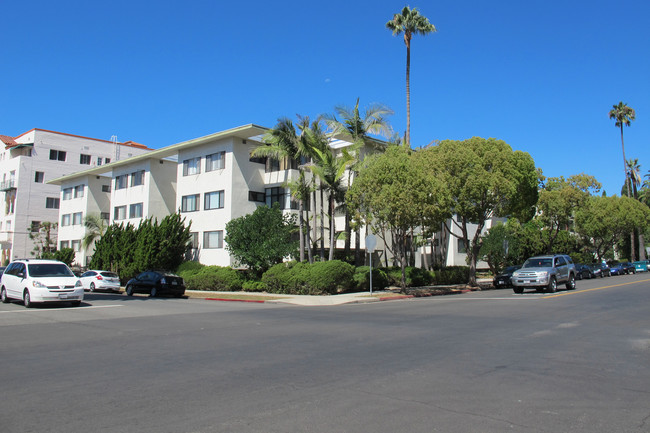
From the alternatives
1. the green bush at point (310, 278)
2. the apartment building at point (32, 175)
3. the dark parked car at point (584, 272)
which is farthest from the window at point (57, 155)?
the dark parked car at point (584, 272)

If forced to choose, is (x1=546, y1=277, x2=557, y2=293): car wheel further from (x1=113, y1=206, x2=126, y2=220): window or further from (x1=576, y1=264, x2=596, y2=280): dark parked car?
(x1=113, y1=206, x2=126, y2=220): window

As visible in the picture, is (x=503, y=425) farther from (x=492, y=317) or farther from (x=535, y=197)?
(x=535, y=197)

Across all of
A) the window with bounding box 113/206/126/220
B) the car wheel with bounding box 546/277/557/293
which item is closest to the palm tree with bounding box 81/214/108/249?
the window with bounding box 113/206/126/220

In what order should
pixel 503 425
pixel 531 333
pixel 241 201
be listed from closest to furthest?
pixel 503 425
pixel 531 333
pixel 241 201

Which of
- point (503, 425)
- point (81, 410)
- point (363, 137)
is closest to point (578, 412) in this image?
point (503, 425)

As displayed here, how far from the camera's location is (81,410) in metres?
5.56

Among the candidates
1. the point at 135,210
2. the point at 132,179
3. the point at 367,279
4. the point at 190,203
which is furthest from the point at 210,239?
the point at 367,279

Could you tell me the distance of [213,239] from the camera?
34.8 m

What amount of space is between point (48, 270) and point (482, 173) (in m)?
22.6

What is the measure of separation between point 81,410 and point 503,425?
465 centimetres

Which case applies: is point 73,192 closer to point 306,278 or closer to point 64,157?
point 64,157

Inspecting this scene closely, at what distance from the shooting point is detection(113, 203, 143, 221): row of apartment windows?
4070cm

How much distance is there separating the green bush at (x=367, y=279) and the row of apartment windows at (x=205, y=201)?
11555 millimetres

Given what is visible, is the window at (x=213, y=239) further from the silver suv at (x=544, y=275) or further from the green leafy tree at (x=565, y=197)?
the green leafy tree at (x=565, y=197)
